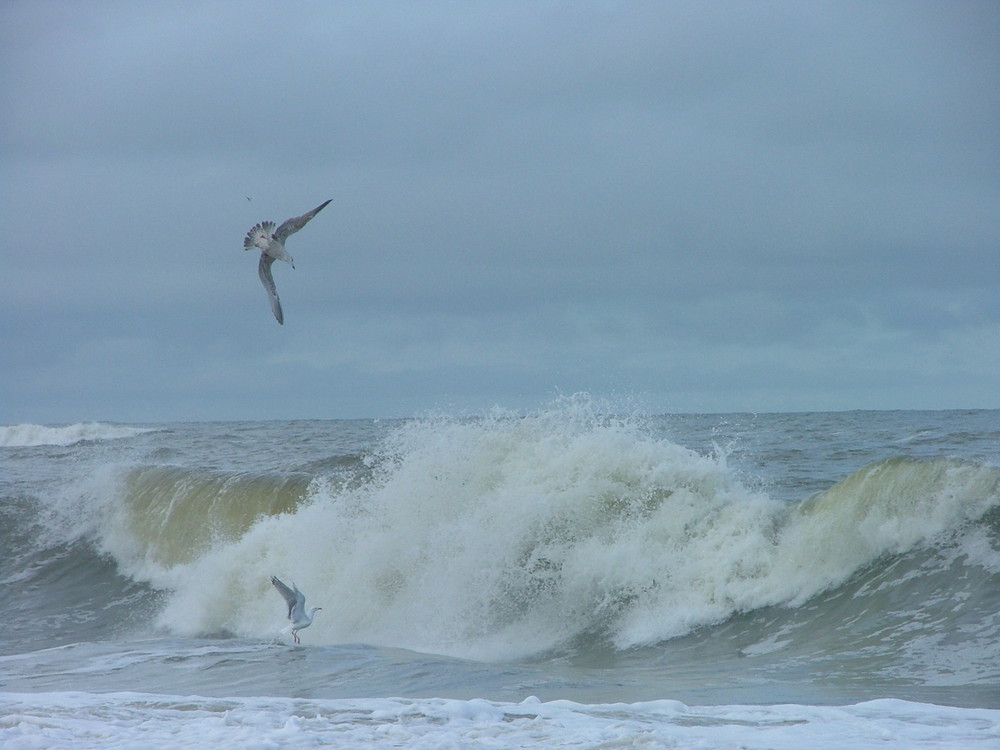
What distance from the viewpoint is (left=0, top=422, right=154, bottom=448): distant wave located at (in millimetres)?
49125

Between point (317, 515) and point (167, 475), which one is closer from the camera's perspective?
point (317, 515)

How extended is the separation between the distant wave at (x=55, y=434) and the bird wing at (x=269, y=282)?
39176 mm

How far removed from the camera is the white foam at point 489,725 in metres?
6.16

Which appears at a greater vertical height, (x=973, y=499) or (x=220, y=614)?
(x=973, y=499)

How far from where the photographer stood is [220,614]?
14.2 m

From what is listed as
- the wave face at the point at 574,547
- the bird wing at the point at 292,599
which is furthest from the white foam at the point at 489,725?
the wave face at the point at 574,547

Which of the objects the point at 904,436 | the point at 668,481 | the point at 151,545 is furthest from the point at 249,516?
the point at 904,436

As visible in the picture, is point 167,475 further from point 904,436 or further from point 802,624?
point 904,436

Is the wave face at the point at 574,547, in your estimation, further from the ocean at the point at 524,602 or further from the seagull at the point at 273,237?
the seagull at the point at 273,237

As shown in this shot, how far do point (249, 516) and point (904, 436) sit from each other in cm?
1653

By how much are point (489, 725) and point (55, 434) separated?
4951cm

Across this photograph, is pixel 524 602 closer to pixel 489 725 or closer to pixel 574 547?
pixel 574 547

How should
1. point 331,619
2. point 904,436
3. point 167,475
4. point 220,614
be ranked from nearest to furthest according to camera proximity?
point 331,619
point 220,614
point 167,475
point 904,436

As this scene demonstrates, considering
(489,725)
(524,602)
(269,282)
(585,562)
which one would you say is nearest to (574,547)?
(585,562)
